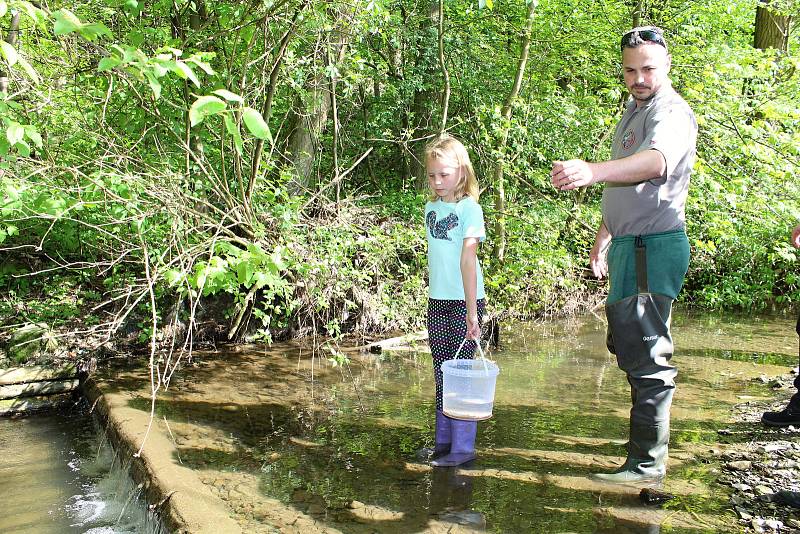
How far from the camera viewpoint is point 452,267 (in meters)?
4.23

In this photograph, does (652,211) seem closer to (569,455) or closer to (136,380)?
(569,455)

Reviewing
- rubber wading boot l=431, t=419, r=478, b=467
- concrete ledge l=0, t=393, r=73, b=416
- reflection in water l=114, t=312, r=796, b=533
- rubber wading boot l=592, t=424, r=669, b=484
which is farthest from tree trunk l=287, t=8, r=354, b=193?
rubber wading boot l=592, t=424, r=669, b=484

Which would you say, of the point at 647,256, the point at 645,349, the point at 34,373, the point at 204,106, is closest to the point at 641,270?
the point at 647,256

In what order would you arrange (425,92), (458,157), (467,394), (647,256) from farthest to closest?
(425,92), (458,157), (467,394), (647,256)

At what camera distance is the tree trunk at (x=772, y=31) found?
Result: 10.9 meters

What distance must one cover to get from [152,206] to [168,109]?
1871 mm

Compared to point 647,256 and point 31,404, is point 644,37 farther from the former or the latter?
point 31,404

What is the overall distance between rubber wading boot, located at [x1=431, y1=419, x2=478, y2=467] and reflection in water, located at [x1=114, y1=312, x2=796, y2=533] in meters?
0.08

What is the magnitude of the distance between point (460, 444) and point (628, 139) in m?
2.04

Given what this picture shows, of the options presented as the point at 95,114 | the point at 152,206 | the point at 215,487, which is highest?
the point at 95,114

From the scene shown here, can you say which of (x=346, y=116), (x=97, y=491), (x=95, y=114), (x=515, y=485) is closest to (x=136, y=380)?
(x=97, y=491)

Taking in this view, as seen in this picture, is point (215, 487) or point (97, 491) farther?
point (97, 491)

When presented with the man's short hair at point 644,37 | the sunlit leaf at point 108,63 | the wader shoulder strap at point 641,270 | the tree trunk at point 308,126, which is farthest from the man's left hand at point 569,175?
the tree trunk at point 308,126

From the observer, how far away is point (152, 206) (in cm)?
532
